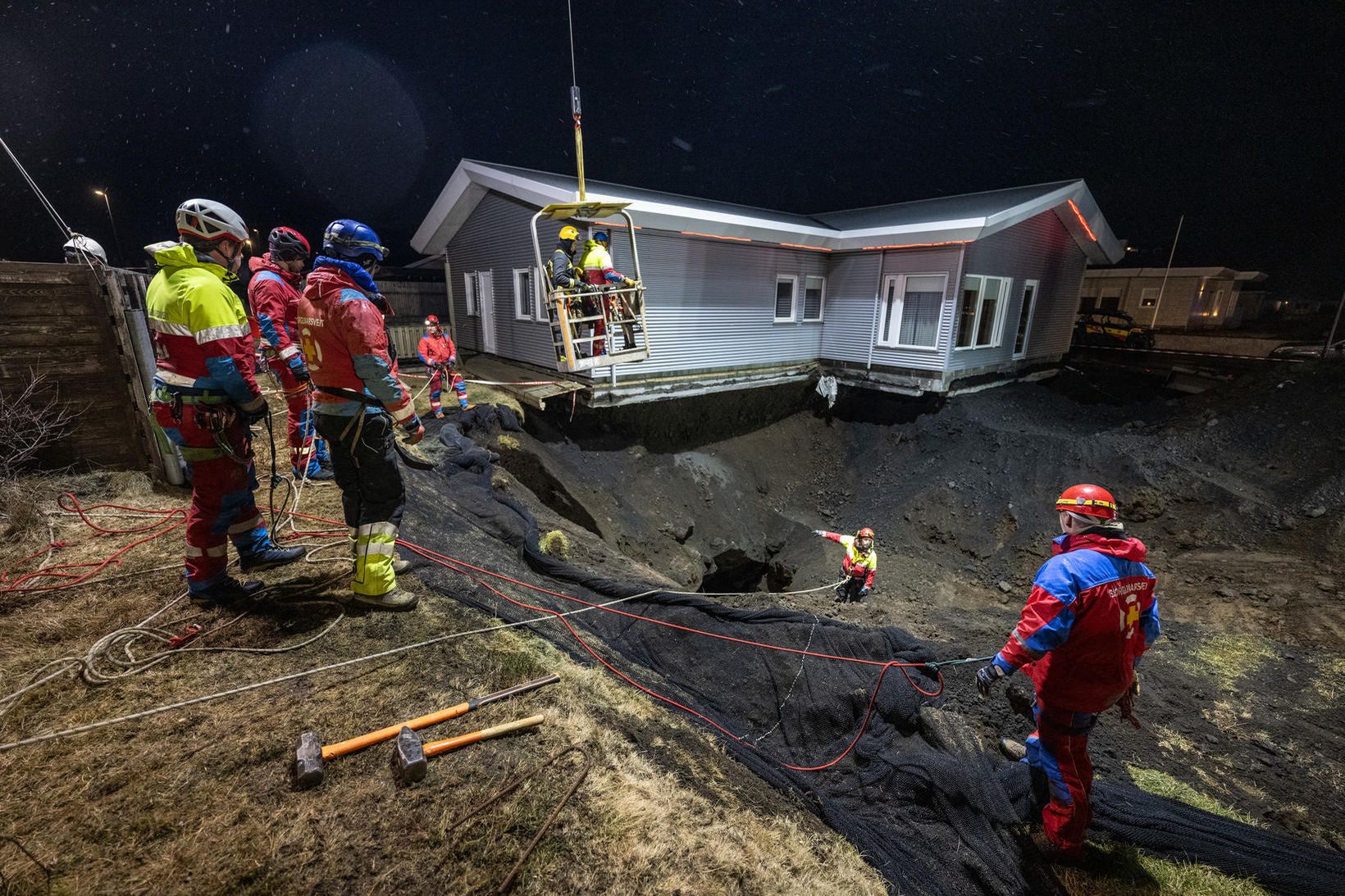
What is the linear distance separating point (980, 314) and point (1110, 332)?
10.7m

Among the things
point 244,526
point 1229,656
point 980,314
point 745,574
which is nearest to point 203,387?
point 244,526

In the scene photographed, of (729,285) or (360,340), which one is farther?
(729,285)

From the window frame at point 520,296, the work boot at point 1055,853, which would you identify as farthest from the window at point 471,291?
the work boot at point 1055,853

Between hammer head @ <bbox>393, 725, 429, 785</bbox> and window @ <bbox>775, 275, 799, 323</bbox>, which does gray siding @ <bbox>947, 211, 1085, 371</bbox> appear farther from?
hammer head @ <bbox>393, 725, 429, 785</bbox>

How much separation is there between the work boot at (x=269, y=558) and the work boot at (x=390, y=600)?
84 cm

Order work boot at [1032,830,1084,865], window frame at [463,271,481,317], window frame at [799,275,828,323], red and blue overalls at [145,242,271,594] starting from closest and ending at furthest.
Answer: work boot at [1032,830,1084,865], red and blue overalls at [145,242,271,594], window frame at [799,275,828,323], window frame at [463,271,481,317]

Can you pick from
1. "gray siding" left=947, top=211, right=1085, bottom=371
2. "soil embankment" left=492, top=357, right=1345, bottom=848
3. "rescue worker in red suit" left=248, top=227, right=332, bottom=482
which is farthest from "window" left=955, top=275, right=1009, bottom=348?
"rescue worker in red suit" left=248, top=227, right=332, bottom=482

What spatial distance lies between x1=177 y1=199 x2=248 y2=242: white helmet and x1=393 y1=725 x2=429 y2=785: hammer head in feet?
10.7

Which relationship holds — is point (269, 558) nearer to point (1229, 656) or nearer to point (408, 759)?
point (408, 759)

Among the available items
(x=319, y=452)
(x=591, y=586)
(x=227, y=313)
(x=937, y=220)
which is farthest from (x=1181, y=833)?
(x=937, y=220)

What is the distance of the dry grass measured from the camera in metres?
1.91

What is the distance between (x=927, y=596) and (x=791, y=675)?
254 inches

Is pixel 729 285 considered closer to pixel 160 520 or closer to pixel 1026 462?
pixel 1026 462

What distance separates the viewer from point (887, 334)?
13.1 metres
